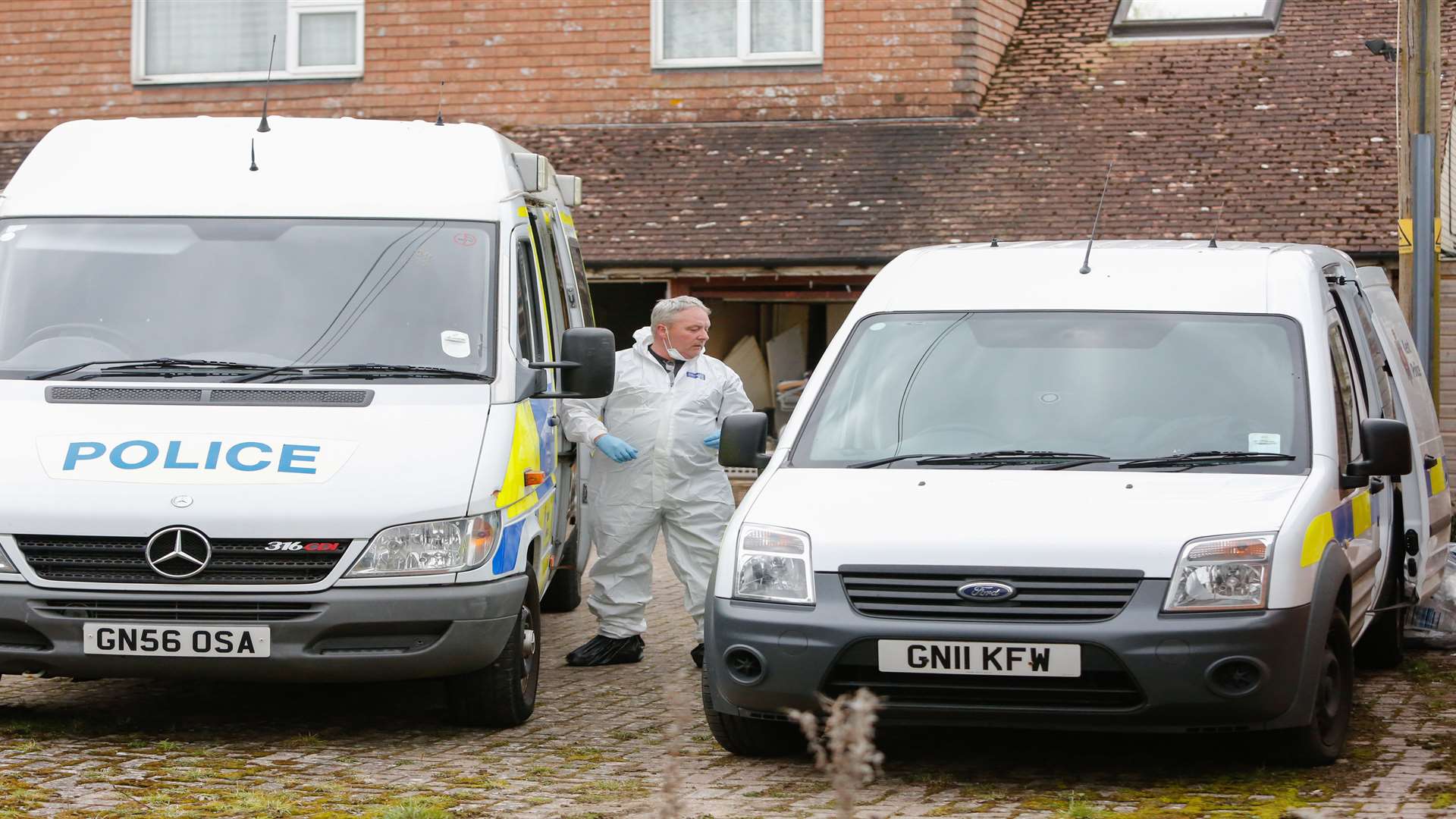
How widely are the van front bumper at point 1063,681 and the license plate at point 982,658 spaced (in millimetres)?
22

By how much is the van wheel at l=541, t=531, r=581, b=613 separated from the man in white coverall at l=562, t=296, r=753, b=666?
179 cm

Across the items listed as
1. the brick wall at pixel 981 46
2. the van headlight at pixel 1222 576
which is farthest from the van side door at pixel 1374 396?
the brick wall at pixel 981 46

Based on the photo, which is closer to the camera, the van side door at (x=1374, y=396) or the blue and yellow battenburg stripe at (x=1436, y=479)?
the van side door at (x=1374, y=396)

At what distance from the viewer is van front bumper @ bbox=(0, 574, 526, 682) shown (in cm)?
711

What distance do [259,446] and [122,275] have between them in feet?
4.00

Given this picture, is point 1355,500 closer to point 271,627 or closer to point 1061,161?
point 271,627

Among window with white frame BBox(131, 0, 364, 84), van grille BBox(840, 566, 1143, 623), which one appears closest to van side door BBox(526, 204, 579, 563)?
van grille BBox(840, 566, 1143, 623)

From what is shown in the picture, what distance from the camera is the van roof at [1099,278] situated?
753 centimetres

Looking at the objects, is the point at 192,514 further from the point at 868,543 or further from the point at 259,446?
the point at 868,543

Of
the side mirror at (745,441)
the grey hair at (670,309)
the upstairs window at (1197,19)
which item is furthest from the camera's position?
the upstairs window at (1197,19)

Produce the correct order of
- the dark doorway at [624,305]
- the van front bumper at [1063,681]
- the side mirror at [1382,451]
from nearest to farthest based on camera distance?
the van front bumper at [1063,681] → the side mirror at [1382,451] → the dark doorway at [624,305]

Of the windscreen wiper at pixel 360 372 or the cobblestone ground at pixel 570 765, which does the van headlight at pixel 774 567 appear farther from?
the windscreen wiper at pixel 360 372

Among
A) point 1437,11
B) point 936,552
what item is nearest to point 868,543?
point 936,552

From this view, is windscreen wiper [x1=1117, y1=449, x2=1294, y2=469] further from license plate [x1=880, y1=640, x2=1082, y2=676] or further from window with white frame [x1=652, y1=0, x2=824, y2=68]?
window with white frame [x1=652, y1=0, x2=824, y2=68]
